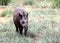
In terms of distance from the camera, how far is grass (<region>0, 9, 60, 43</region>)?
7.92 metres

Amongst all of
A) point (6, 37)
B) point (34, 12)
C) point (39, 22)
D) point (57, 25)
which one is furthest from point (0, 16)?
point (6, 37)

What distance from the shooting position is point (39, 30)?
9.21m

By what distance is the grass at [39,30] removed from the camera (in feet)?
26.0

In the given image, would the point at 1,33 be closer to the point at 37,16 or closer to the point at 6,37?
the point at 6,37

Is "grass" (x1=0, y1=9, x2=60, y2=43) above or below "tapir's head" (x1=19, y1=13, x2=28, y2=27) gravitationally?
below

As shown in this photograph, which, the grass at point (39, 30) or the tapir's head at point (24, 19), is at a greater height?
the tapir's head at point (24, 19)

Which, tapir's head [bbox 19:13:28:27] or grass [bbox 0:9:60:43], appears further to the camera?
tapir's head [bbox 19:13:28:27]

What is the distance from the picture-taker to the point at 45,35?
8492 millimetres

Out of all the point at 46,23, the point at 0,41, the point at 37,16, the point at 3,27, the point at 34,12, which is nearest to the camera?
the point at 0,41

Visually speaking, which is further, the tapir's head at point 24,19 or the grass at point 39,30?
the tapir's head at point 24,19

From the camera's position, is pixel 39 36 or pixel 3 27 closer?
pixel 39 36

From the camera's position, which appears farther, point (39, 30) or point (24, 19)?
point (39, 30)

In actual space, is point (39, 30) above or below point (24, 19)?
below

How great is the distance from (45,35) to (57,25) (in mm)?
1759
